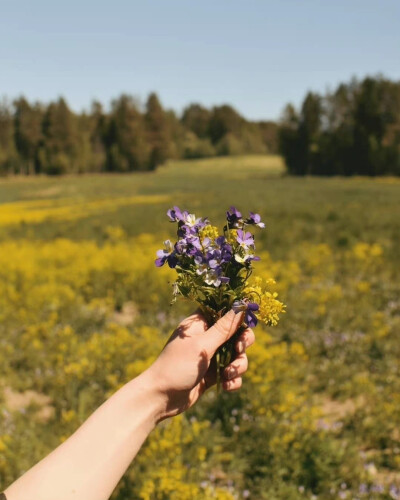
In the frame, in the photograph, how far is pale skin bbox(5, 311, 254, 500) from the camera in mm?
1468

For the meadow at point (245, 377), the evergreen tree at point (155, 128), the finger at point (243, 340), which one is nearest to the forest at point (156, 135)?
the evergreen tree at point (155, 128)

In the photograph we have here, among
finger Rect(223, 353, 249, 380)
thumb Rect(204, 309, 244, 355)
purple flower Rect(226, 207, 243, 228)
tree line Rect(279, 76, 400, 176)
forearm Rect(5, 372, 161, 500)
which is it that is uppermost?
tree line Rect(279, 76, 400, 176)

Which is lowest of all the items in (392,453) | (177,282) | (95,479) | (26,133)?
(392,453)

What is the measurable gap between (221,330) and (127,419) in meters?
0.48

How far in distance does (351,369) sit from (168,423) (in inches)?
101

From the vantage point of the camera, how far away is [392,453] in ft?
13.6

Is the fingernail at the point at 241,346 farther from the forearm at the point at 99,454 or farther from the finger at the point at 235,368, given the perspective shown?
the forearm at the point at 99,454

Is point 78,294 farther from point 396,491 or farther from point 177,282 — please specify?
point 177,282

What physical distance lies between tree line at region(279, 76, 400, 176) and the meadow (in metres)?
49.7

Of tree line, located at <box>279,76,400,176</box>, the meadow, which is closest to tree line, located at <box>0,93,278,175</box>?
tree line, located at <box>279,76,400,176</box>

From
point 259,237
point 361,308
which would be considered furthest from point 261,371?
point 259,237

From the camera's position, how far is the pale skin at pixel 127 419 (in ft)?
4.82

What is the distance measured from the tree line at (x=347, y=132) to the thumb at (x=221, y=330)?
57.8 metres

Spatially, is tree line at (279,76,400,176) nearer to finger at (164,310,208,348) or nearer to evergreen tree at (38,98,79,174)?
evergreen tree at (38,98,79,174)
